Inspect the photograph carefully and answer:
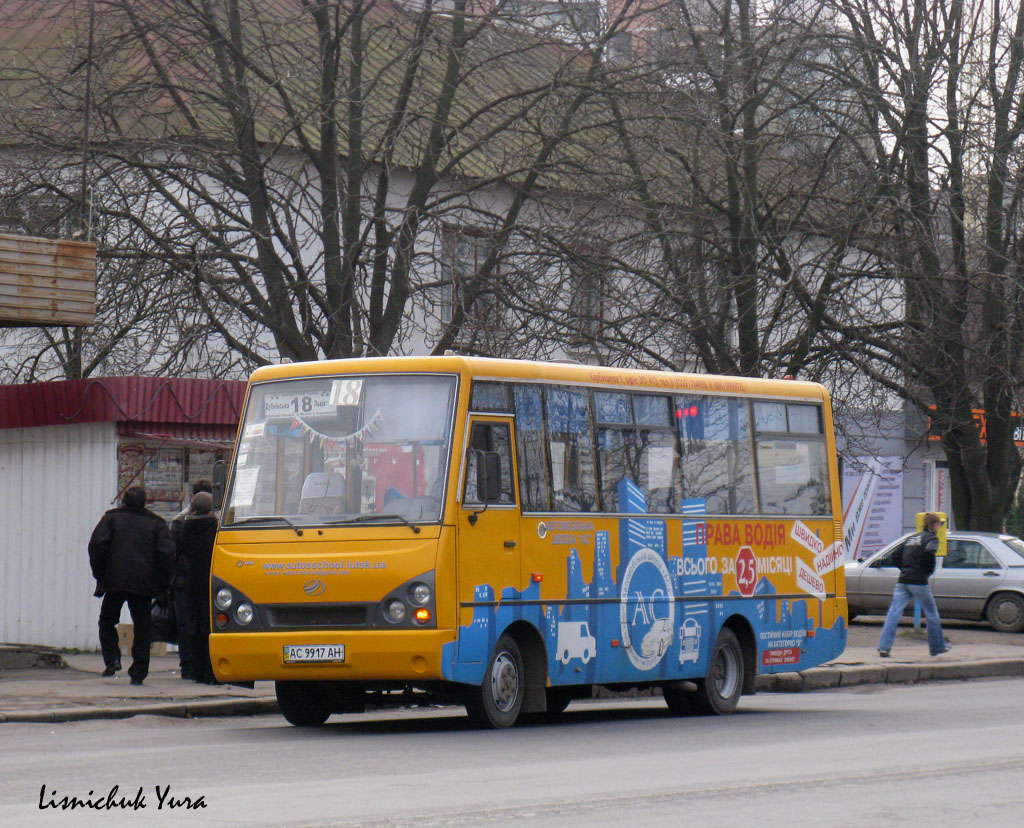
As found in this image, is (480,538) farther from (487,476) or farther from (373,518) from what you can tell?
(373,518)

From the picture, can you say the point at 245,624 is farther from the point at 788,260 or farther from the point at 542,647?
the point at 788,260

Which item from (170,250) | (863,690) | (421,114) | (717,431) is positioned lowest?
(863,690)

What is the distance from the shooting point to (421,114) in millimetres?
21016

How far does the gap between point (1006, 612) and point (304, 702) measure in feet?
56.2

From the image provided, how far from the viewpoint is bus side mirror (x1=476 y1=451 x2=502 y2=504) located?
1242cm

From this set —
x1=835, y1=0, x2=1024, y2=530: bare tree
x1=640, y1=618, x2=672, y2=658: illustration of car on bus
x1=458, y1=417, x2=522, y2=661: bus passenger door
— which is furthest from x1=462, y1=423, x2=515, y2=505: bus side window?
x1=835, y1=0, x2=1024, y2=530: bare tree

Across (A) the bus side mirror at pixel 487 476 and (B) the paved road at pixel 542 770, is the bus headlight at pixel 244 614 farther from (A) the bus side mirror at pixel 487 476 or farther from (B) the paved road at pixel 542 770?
(A) the bus side mirror at pixel 487 476

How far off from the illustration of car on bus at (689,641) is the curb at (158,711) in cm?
A: 358

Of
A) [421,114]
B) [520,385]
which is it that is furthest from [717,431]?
[421,114]

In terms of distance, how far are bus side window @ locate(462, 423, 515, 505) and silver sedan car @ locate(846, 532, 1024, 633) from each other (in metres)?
16.0

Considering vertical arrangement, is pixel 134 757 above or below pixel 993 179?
below

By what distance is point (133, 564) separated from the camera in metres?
16.0

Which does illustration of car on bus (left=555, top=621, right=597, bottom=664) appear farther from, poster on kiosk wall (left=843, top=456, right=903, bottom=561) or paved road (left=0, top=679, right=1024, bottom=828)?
poster on kiosk wall (left=843, top=456, right=903, bottom=561)

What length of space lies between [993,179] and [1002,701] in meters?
10.8
